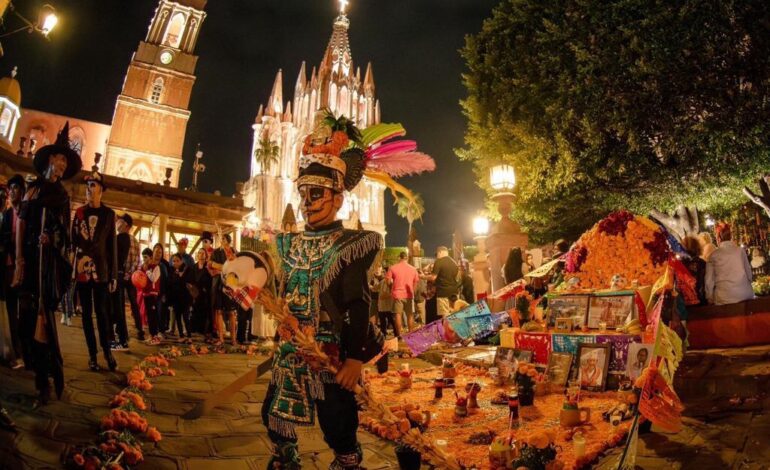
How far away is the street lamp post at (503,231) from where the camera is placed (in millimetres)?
11797

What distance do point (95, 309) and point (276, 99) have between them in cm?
6638

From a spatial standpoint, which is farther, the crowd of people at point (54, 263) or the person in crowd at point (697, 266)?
the person in crowd at point (697, 266)

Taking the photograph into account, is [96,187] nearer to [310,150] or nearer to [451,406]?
[310,150]

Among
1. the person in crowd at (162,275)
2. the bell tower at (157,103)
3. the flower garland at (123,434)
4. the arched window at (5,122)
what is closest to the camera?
the flower garland at (123,434)

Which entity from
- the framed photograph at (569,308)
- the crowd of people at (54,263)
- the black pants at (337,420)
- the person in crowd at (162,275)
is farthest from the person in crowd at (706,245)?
the person in crowd at (162,275)

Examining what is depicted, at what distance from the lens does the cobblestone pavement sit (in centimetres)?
329

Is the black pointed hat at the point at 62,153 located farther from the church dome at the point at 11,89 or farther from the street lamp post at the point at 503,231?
the church dome at the point at 11,89

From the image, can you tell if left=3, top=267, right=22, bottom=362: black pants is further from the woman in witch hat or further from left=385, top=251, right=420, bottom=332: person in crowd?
left=385, top=251, right=420, bottom=332: person in crowd

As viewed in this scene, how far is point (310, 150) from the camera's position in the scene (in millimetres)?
3027

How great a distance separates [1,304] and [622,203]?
17784 mm

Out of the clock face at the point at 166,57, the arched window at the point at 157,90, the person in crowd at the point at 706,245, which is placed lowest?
the person in crowd at the point at 706,245

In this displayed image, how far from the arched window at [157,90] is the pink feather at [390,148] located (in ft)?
158

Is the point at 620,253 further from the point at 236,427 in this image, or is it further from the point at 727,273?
the point at 236,427

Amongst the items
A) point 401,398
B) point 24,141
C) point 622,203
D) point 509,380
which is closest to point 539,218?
point 622,203
